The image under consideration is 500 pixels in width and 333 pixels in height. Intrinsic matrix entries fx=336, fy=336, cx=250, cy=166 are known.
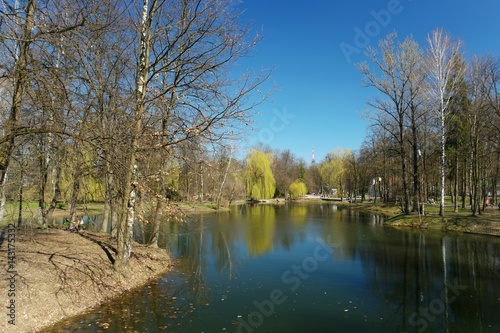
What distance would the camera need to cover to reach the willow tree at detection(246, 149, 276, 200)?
61.4 metres

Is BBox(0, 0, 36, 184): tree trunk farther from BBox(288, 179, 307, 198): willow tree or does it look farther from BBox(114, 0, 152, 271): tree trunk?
BBox(288, 179, 307, 198): willow tree

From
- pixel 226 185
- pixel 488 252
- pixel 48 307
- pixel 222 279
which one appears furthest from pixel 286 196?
pixel 48 307

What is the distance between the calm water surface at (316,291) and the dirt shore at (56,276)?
514 millimetres

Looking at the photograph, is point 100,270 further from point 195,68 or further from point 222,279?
point 195,68

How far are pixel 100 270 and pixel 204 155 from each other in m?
4.63

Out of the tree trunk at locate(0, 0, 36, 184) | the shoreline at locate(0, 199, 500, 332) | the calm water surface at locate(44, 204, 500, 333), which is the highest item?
the tree trunk at locate(0, 0, 36, 184)

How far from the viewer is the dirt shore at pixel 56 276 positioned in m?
6.99

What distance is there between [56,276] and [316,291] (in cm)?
716

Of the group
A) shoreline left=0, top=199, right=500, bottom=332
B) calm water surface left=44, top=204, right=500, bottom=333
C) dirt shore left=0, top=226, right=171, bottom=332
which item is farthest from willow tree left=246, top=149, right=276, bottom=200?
dirt shore left=0, top=226, right=171, bottom=332

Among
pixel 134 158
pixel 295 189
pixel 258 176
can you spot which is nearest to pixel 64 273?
pixel 134 158

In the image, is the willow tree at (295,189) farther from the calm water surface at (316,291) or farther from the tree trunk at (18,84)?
the tree trunk at (18,84)

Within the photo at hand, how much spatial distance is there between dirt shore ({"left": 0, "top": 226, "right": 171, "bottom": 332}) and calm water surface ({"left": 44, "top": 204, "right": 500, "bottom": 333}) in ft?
1.69

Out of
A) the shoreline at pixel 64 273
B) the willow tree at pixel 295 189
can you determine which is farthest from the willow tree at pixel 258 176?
the shoreline at pixel 64 273

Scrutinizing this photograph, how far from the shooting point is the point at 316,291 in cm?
1019
